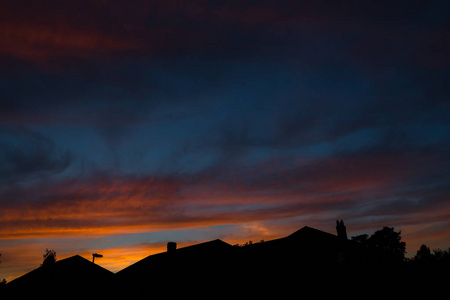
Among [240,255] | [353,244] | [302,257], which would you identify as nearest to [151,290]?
[240,255]

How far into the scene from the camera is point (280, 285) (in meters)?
30.8

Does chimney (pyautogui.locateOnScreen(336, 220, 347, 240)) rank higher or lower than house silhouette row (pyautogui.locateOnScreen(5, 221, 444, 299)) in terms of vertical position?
higher

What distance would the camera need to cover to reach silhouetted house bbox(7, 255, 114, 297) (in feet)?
113

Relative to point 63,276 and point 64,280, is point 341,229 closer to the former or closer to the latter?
point 64,280

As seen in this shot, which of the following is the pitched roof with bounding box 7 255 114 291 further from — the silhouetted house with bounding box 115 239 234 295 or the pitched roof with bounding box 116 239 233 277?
the pitched roof with bounding box 116 239 233 277

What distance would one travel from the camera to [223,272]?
34062 millimetres

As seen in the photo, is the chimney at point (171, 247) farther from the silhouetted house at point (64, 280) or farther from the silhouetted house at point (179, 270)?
the silhouetted house at point (64, 280)

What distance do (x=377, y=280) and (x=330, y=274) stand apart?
28.0ft

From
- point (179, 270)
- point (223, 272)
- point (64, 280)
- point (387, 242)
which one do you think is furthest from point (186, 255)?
point (387, 242)

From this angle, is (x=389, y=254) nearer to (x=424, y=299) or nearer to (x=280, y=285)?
(x=280, y=285)

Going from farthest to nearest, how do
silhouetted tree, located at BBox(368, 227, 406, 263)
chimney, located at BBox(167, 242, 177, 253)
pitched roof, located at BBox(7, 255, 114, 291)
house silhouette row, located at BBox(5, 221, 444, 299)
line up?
silhouetted tree, located at BBox(368, 227, 406, 263)
chimney, located at BBox(167, 242, 177, 253)
pitched roof, located at BBox(7, 255, 114, 291)
house silhouette row, located at BBox(5, 221, 444, 299)

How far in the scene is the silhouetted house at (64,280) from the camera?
113 ft

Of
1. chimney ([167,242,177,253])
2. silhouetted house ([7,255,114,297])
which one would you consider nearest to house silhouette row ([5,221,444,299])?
silhouetted house ([7,255,114,297])

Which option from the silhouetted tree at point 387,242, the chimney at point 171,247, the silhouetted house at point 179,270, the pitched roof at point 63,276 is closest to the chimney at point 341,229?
the silhouetted house at point 179,270
